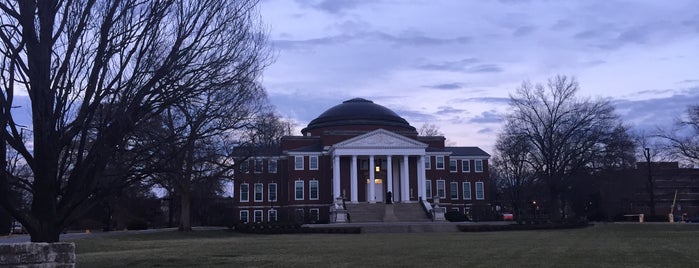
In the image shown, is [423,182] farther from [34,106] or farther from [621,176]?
[34,106]

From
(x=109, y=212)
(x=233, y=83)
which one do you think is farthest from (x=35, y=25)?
(x=109, y=212)

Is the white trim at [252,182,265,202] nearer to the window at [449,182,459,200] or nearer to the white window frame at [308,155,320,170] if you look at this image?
the white window frame at [308,155,320,170]

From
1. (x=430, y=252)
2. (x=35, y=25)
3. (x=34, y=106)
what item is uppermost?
(x=35, y=25)

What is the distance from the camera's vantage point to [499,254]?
1991 centimetres

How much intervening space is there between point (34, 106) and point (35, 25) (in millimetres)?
1878

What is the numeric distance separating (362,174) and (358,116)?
22.0 ft

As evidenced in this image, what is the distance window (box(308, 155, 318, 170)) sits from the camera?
6762 centimetres

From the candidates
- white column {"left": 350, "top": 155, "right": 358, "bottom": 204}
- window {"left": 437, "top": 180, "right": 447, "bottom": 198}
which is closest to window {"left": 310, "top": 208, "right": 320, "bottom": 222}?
white column {"left": 350, "top": 155, "right": 358, "bottom": 204}

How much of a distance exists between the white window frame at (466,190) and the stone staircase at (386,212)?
11.9m

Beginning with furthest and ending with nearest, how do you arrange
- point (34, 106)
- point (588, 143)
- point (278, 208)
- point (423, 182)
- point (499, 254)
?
1. point (278, 208)
2. point (423, 182)
3. point (588, 143)
4. point (499, 254)
5. point (34, 106)

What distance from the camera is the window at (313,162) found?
67.6m

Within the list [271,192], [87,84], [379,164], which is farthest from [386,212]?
[87,84]

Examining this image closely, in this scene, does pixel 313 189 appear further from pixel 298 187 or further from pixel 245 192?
pixel 245 192

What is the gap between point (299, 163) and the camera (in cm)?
6756
